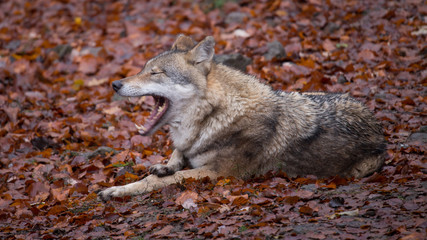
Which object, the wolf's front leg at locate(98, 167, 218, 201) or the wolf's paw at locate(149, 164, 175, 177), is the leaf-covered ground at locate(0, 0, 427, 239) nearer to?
the wolf's front leg at locate(98, 167, 218, 201)

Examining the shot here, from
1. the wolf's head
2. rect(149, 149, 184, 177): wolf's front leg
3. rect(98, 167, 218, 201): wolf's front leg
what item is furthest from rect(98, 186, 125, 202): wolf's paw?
the wolf's head

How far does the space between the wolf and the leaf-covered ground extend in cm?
30

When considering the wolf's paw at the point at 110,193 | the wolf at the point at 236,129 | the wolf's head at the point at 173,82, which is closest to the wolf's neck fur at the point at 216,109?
the wolf at the point at 236,129

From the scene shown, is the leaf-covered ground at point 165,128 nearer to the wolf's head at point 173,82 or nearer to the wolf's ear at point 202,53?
the wolf's head at point 173,82

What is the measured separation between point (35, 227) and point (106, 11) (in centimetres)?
1092

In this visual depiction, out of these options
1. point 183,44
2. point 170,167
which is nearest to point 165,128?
point 183,44

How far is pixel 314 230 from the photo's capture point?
13.8 ft

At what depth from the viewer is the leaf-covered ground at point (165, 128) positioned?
4.65m

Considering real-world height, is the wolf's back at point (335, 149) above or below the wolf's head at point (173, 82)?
below

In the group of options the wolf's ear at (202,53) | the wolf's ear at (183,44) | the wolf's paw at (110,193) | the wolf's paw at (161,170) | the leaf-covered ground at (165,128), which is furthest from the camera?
the wolf's ear at (183,44)

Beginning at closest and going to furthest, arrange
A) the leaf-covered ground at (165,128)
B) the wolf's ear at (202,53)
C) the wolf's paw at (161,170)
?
the leaf-covered ground at (165,128) < the wolf's paw at (161,170) < the wolf's ear at (202,53)

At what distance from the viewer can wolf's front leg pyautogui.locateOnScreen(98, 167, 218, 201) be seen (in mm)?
5613

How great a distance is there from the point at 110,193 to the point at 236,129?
1.79 m

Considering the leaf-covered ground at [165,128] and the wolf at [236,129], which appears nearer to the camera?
the leaf-covered ground at [165,128]
